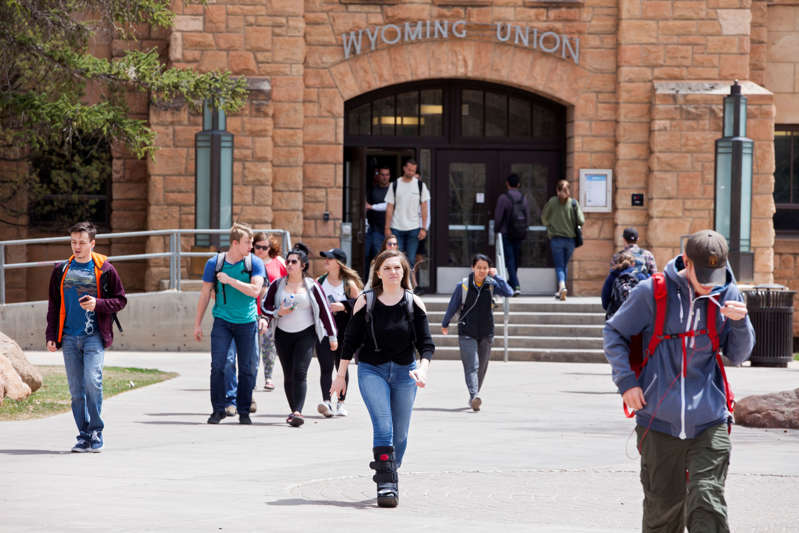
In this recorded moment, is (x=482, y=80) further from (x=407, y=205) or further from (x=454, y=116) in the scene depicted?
(x=407, y=205)

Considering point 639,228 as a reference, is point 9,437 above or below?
below

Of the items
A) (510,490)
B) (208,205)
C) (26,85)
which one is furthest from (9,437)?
(26,85)

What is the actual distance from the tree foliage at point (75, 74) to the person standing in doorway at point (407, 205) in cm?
343

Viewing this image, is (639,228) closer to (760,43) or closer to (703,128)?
(703,128)

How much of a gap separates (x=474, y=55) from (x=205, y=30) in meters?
4.39

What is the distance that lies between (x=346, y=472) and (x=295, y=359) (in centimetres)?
302

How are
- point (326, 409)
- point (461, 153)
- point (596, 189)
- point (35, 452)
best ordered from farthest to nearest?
point (461, 153) → point (596, 189) → point (326, 409) → point (35, 452)

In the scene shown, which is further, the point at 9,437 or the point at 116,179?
the point at 116,179

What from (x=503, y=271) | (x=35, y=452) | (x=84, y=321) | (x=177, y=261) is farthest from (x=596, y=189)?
(x=35, y=452)

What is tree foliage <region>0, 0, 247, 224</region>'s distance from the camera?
16.0m

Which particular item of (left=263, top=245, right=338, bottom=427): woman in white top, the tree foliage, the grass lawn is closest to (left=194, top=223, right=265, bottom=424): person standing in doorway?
(left=263, top=245, right=338, bottom=427): woman in white top

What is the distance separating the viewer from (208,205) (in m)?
19.7

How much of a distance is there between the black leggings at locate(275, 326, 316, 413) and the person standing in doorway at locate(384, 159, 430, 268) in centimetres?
901

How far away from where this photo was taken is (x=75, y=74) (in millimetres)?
16781
